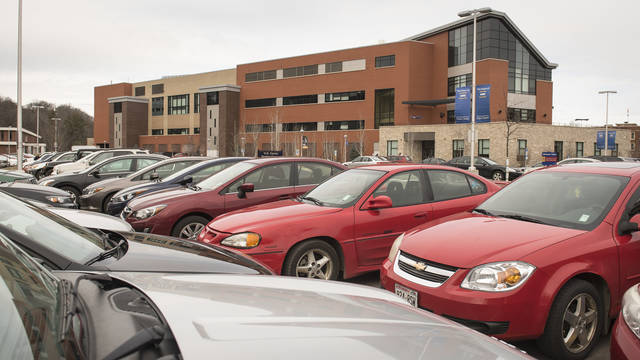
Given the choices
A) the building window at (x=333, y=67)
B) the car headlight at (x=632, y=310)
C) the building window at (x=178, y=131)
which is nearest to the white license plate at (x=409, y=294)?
the car headlight at (x=632, y=310)

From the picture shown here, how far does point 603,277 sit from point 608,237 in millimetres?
376

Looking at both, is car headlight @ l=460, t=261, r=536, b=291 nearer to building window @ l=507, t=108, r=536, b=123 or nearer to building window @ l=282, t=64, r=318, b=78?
building window @ l=507, t=108, r=536, b=123

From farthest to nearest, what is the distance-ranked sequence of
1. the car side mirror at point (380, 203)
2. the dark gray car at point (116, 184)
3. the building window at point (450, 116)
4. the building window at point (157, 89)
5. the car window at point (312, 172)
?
the building window at point (157, 89) → the building window at point (450, 116) → the dark gray car at point (116, 184) → the car window at point (312, 172) → the car side mirror at point (380, 203)

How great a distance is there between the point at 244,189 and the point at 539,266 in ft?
16.5

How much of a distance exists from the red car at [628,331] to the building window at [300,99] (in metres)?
61.4

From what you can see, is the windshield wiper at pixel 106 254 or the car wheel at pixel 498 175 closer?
the windshield wiper at pixel 106 254

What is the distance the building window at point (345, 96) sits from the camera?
59.2 metres

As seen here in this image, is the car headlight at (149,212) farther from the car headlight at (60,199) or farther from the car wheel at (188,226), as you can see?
the car headlight at (60,199)

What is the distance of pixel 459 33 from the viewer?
54.8 meters

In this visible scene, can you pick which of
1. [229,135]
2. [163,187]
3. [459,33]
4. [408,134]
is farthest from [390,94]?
[163,187]

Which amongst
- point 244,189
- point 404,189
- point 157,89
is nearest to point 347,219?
point 404,189

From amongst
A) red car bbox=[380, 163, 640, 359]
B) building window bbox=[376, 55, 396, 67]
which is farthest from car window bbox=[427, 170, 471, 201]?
building window bbox=[376, 55, 396, 67]

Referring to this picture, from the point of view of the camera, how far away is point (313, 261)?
5441 mm

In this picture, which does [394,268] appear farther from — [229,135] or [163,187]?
[229,135]
